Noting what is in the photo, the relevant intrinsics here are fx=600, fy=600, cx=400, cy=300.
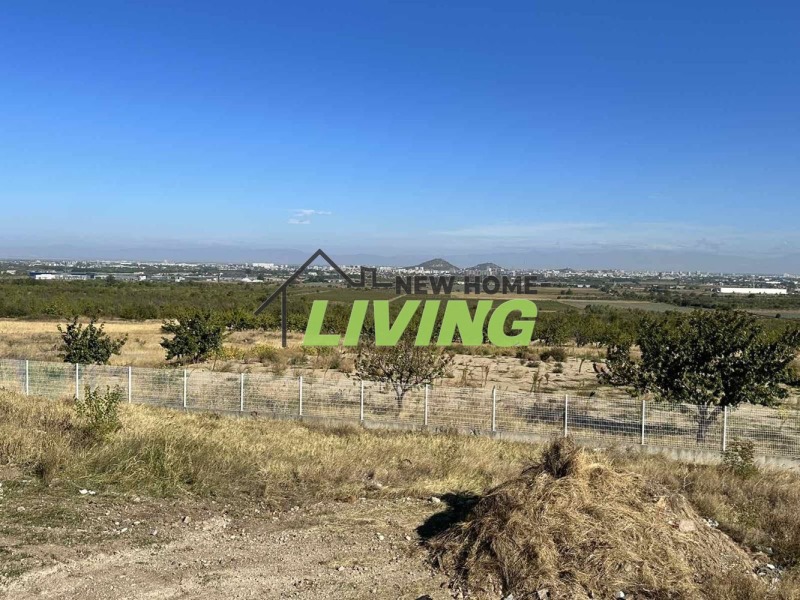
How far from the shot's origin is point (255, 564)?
18.7ft

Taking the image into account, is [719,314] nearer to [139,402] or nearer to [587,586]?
[587,586]

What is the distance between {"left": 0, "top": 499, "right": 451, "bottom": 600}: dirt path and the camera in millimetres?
Answer: 5133

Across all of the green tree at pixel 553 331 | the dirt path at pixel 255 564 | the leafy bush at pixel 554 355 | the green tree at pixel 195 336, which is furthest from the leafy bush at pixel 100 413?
the green tree at pixel 553 331

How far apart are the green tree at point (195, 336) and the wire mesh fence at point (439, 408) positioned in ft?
27.2

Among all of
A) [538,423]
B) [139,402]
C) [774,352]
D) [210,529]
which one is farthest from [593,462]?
[139,402]

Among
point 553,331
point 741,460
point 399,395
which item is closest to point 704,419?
point 741,460

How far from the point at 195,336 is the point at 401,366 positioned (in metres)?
12.1

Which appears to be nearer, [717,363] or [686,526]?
[686,526]

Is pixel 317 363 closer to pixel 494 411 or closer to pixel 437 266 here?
pixel 494 411

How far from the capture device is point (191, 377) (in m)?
15.8

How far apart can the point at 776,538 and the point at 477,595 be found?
4.04 meters

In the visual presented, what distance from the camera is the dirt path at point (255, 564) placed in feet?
16.8
